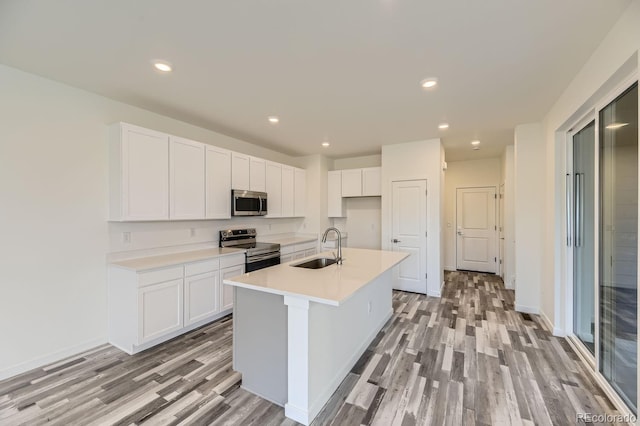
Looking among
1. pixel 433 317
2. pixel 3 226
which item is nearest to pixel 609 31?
pixel 433 317

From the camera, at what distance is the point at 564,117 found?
2750 millimetres

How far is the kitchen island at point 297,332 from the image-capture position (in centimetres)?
179

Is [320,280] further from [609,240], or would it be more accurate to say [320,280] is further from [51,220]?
[51,220]

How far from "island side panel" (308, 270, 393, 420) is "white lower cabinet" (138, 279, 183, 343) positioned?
1862mm

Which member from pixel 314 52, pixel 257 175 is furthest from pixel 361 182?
pixel 314 52

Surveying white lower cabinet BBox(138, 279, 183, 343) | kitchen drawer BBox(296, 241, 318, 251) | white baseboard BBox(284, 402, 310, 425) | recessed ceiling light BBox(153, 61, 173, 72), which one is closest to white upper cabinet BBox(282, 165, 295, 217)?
kitchen drawer BBox(296, 241, 318, 251)

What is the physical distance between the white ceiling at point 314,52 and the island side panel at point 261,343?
6.25ft

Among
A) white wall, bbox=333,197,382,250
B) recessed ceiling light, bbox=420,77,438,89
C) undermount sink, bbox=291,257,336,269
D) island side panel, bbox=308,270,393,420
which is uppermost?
recessed ceiling light, bbox=420,77,438,89

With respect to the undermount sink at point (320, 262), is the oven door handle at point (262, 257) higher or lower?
lower

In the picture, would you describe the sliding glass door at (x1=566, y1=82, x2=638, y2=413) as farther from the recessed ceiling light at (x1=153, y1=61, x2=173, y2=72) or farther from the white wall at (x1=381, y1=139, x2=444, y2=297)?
the recessed ceiling light at (x1=153, y1=61, x2=173, y2=72)

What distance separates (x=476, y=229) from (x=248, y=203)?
5221mm

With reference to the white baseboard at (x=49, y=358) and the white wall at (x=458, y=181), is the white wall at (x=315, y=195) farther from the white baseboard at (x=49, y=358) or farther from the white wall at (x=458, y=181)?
the white baseboard at (x=49, y=358)

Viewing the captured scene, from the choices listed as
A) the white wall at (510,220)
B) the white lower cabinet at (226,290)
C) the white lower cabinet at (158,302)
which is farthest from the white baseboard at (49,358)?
the white wall at (510,220)

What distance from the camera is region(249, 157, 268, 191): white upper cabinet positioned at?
4.37 meters
